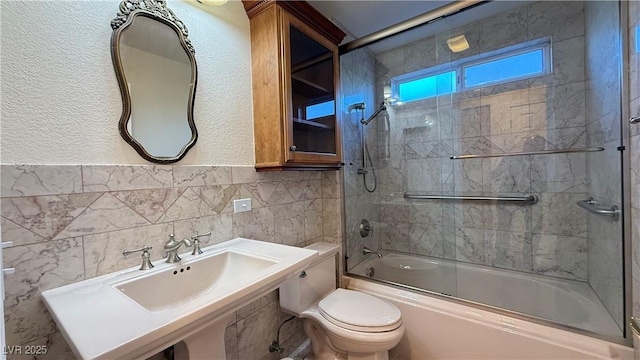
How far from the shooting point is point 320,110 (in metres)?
1.74

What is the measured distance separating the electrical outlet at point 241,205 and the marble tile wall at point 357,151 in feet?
2.84

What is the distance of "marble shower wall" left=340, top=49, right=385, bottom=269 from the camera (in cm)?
209

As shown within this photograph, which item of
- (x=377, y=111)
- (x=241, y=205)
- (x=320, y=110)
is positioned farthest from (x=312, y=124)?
(x=377, y=111)

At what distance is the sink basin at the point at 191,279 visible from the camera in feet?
3.13

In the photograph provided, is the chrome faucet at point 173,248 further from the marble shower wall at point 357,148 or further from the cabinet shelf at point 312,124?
the marble shower wall at point 357,148

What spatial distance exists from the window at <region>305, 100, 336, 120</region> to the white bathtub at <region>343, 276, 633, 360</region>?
1315mm

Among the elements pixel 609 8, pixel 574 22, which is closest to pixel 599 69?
pixel 609 8

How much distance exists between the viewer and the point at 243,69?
59.0 inches

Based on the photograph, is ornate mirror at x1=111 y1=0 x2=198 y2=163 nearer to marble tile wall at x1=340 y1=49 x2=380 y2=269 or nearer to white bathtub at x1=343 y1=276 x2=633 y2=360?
marble tile wall at x1=340 y1=49 x2=380 y2=269

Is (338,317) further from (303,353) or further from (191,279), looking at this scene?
(191,279)

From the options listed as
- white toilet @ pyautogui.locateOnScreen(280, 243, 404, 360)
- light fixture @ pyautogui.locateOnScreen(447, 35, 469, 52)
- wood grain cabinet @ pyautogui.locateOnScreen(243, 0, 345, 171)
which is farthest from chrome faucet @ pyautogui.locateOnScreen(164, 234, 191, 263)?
light fixture @ pyautogui.locateOnScreen(447, 35, 469, 52)

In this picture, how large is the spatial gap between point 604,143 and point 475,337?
1.34 meters

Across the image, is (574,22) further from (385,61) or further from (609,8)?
(385,61)

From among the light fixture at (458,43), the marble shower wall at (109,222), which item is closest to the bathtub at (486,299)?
the marble shower wall at (109,222)
